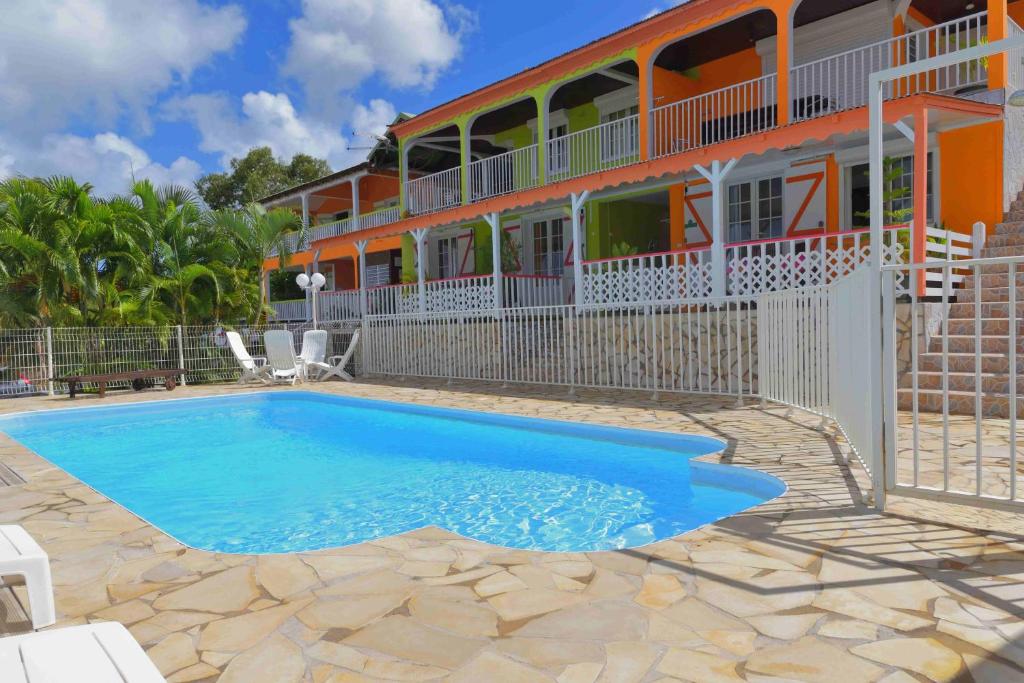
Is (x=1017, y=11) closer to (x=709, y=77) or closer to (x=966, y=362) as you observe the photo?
(x=709, y=77)

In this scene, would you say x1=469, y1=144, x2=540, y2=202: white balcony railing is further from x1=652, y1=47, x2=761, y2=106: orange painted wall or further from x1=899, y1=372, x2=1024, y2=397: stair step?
x1=899, y1=372, x2=1024, y2=397: stair step

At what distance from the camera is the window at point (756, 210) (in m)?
13.5

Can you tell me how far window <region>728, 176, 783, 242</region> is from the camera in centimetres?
1353

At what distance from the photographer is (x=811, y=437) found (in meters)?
5.96

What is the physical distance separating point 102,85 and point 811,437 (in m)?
81.6

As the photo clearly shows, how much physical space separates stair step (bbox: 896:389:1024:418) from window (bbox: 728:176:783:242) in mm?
6771

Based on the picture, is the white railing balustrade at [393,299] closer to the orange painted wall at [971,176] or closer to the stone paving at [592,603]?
the orange painted wall at [971,176]

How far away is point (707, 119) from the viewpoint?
42.4 ft

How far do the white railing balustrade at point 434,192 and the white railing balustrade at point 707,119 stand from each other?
23.1ft

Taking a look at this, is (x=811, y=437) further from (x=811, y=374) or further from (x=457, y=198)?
(x=457, y=198)

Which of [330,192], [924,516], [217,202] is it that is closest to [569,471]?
[924,516]

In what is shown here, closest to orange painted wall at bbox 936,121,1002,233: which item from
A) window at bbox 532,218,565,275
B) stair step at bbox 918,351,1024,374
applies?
stair step at bbox 918,351,1024,374

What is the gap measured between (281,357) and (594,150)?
908 cm

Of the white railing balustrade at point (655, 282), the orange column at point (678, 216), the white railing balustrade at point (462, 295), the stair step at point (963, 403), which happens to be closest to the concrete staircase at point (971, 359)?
the stair step at point (963, 403)
